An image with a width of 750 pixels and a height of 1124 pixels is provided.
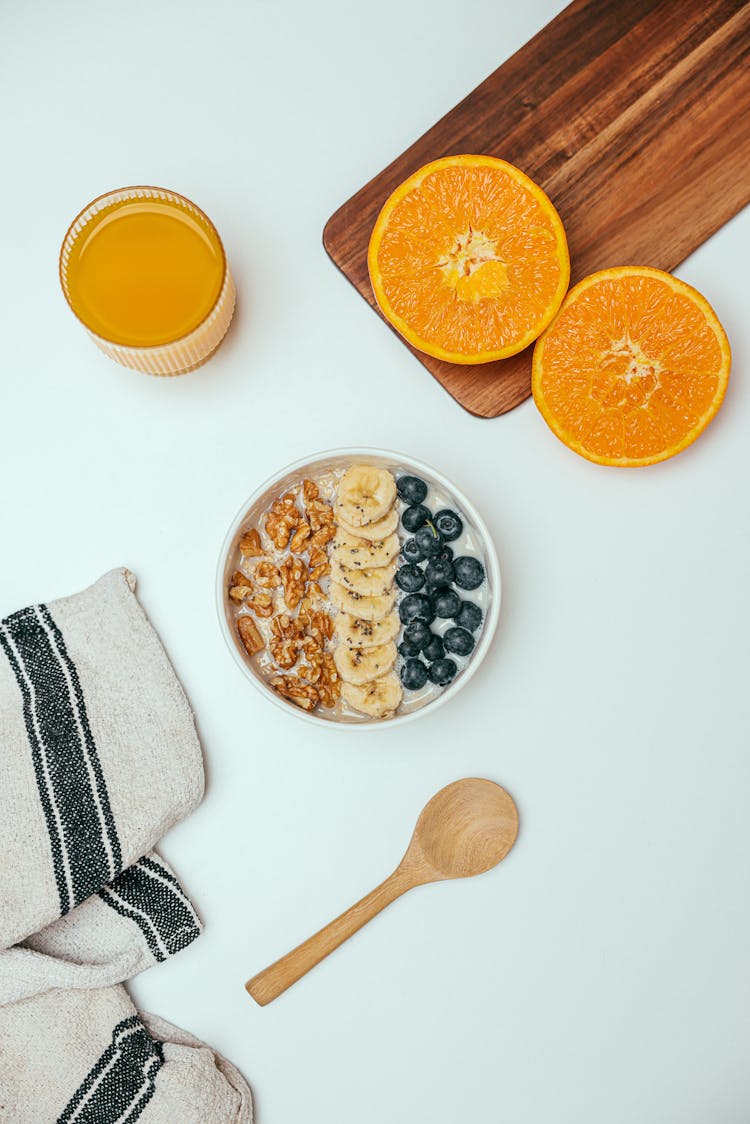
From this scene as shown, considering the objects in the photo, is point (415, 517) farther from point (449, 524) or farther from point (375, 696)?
point (375, 696)

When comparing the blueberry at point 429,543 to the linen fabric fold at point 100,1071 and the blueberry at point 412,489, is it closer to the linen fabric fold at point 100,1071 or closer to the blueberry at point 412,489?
the blueberry at point 412,489

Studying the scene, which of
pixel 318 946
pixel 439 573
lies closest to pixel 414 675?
pixel 439 573

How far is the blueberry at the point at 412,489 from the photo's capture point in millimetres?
1251

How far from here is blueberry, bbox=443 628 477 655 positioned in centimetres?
123

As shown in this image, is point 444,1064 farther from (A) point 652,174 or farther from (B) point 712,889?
(A) point 652,174

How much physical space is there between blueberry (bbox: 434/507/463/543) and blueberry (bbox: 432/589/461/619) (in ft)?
0.23

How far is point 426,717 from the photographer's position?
1290 mm

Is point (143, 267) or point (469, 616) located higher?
point (143, 267)

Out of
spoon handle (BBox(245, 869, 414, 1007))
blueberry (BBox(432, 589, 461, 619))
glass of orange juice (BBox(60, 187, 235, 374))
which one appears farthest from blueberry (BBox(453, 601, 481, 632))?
glass of orange juice (BBox(60, 187, 235, 374))

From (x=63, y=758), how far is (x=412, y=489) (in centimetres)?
58

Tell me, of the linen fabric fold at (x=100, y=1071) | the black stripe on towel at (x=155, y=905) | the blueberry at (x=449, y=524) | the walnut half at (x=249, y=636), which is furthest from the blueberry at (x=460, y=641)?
the linen fabric fold at (x=100, y=1071)

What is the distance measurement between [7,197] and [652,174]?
2.98ft

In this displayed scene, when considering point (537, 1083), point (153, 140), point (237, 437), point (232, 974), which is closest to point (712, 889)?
point (537, 1083)

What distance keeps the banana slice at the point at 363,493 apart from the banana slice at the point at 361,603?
0.29 feet
